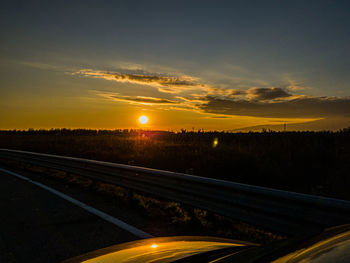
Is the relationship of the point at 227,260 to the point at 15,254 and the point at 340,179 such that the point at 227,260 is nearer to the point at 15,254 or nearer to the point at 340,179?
the point at 15,254

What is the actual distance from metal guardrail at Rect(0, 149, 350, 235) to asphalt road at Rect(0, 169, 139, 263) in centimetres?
130

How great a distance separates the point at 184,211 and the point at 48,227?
256cm

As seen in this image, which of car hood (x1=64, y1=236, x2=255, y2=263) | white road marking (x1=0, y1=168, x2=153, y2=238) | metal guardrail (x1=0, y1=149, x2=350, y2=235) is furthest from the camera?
white road marking (x1=0, y1=168, x2=153, y2=238)

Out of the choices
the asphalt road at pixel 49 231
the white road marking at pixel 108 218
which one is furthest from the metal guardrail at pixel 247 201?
the asphalt road at pixel 49 231

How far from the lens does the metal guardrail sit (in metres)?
3.52

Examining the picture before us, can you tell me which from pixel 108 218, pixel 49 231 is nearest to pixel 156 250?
pixel 49 231

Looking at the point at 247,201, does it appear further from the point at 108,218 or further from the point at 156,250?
the point at 108,218

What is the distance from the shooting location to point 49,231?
5.00 metres

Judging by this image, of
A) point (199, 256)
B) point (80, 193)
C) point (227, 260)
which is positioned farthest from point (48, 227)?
point (227, 260)

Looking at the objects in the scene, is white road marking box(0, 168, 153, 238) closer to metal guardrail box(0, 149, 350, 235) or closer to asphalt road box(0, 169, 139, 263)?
asphalt road box(0, 169, 139, 263)

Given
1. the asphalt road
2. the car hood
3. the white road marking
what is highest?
the car hood

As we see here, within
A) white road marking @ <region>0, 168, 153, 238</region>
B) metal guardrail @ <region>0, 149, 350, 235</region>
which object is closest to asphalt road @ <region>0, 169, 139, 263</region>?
white road marking @ <region>0, 168, 153, 238</region>

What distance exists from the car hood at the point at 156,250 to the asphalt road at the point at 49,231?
1.67 metres

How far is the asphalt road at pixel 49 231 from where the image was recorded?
13.5 feet
